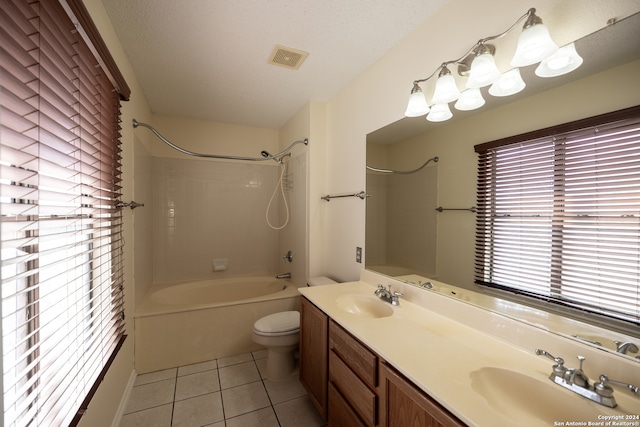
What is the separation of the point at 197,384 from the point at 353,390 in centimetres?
143

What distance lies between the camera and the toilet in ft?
6.44

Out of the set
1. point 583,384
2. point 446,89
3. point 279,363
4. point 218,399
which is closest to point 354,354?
point 583,384

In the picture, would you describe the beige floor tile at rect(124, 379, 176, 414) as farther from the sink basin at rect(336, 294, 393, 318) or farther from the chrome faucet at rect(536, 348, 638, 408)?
the chrome faucet at rect(536, 348, 638, 408)

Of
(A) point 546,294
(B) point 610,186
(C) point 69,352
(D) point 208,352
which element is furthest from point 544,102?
(D) point 208,352

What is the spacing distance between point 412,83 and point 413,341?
4.70ft

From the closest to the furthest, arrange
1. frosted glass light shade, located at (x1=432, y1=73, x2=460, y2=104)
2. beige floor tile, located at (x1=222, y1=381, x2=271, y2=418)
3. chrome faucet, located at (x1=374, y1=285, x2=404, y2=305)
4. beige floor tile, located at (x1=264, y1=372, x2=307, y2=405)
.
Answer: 1. frosted glass light shade, located at (x1=432, y1=73, x2=460, y2=104)
2. chrome faucet, located at (x1=374, y1=285, x2=404, y2=305)
3. beige floor tile, located at (x1=222, y1=381, x2=271, y2=418)
4. beige floor tile, located at (x1=264, y1=372, x2=307, y2=405)

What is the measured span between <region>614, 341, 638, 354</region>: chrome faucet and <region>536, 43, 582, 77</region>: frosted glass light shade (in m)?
0.91

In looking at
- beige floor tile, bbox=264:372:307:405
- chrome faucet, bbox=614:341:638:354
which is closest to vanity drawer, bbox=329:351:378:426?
beige floor tile, bbox=264:372:307:405

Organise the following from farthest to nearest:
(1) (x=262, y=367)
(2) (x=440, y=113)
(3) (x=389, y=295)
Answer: (1) (x=262, y=367) < (3) (x=389, y=295) < (2) (x=440, y=113)

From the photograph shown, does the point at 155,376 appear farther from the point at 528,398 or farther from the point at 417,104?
the point at 417,104

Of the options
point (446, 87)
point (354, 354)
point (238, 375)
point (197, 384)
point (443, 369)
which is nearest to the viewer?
point (443, 369)

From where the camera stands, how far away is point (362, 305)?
1659 millimetres

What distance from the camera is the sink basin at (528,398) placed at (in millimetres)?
717

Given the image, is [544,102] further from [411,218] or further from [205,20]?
[205,20]
